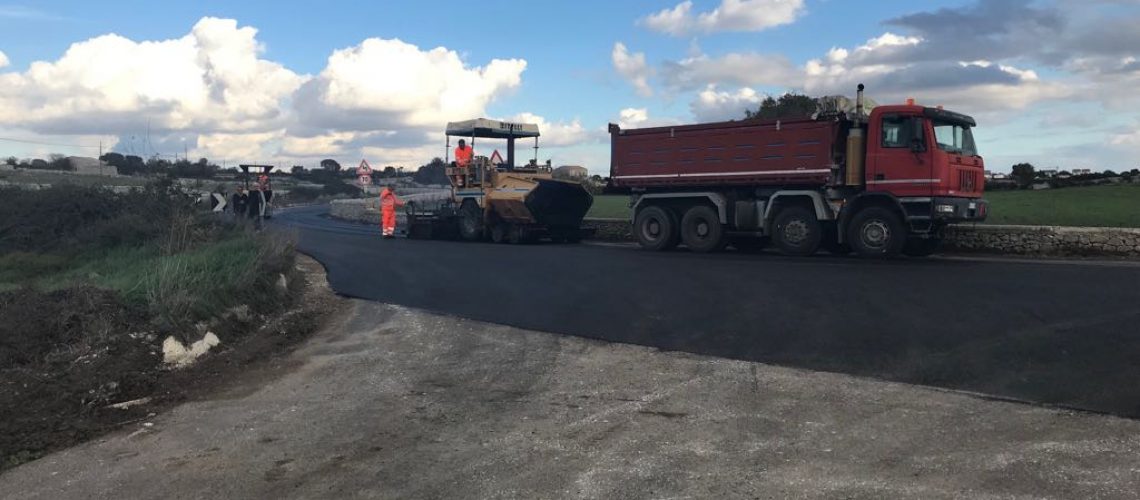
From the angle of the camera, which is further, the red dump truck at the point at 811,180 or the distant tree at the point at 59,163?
the distant tree at the point at 59,163

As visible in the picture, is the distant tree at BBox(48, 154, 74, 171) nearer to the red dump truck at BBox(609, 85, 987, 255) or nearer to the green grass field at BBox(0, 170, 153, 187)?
the green grass field at BBox(0, 170, 153, 187)

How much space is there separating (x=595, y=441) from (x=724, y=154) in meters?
14.3

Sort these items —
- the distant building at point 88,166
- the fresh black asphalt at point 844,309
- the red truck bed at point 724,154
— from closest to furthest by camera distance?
the fresh black asphalt at point 844,309
the red truck bed at point 724,154
the distant building at point 88,166

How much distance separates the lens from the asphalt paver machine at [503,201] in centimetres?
2381

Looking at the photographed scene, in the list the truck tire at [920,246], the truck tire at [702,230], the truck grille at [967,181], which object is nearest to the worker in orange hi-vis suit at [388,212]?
the truck tire at [702,230]

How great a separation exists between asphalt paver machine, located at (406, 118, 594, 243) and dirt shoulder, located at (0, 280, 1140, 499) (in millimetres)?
15349

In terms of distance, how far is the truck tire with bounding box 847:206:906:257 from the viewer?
17.2 m

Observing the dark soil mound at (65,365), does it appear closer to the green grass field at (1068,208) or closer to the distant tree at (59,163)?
the green grass field at (1068,208)

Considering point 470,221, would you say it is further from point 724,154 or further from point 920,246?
point 920,246

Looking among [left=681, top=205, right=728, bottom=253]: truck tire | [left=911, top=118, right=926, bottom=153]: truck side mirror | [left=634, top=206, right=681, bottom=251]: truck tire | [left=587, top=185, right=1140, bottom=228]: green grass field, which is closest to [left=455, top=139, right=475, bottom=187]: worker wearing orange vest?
[left=587, top=185, right=1140, bottom=228]: green grass field

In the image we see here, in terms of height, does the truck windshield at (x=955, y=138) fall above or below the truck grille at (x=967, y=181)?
above

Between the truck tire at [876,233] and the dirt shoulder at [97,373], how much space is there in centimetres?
1134

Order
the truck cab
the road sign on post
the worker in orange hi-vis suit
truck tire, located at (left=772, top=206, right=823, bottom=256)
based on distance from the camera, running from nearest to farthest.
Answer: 1. the truck cab
2. truck tire, located at (left=772, top=206, right=823, bottom=256)
3. the road sign on post
4. the worker in orange hi-vis suit

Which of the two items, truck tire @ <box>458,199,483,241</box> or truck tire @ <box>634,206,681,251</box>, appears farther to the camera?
truck tire @ <box>458,199,483,241</box>
